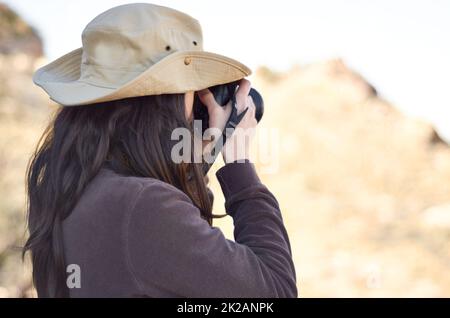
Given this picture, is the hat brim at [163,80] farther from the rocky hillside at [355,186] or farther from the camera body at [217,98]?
the rocky hillside at [355,186]

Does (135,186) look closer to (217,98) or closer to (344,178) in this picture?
(217,98)

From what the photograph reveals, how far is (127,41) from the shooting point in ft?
4.07

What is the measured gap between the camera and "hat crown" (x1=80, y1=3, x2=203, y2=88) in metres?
1.24

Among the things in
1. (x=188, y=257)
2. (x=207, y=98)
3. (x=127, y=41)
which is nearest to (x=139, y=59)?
(x=127, y=41)

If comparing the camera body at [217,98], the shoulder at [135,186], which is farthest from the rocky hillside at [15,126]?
the shoulder at [135,186]

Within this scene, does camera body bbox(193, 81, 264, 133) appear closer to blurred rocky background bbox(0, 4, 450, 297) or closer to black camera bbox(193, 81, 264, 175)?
black camera bbox(193, 81, 264, 175)

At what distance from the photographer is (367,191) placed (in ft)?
31.8

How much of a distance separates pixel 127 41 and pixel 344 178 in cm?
900

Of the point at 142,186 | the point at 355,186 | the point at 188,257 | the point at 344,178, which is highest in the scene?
the point at 344,178

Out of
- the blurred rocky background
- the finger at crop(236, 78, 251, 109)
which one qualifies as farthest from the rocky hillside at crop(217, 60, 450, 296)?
the finger at crop(236, 78, 251, 109)

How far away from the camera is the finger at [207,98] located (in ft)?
4.42

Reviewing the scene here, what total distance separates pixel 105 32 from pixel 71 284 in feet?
1.46

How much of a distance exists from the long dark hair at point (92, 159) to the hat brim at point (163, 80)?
3cm

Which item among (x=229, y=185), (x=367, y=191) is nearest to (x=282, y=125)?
(x=367, y=191)
